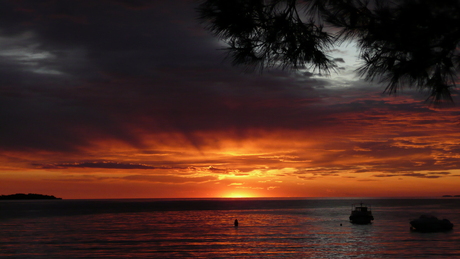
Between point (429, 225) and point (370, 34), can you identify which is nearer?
point (370, 34)

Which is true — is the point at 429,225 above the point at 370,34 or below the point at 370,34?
below

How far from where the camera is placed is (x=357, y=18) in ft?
27.5

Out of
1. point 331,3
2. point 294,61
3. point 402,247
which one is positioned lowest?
point 402,247

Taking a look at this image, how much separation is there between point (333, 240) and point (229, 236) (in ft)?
50.0

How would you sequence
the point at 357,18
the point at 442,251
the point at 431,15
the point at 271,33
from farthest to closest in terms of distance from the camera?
the point at 442,251, the point at 271,33, the point at 357,18, the point at 431,15

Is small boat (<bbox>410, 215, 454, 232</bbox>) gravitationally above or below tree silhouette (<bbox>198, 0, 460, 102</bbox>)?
below

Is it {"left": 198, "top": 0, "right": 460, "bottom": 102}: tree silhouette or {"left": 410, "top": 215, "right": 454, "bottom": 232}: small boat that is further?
{"left": 410, "top": 215, "right": 454, "bottom": 232}: small boat

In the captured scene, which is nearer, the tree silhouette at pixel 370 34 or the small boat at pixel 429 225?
the tree silhouette at pixel 370 34

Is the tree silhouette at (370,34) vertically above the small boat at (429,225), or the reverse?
the tree silhouette at (370,34)

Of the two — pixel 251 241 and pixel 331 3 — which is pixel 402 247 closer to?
pixel 251 241

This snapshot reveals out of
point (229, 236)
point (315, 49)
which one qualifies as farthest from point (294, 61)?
point (229, 236)

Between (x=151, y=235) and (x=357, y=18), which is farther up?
(x=357, y=18)

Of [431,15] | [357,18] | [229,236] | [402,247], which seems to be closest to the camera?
[431,15]

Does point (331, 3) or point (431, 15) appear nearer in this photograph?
point (431, 15)
